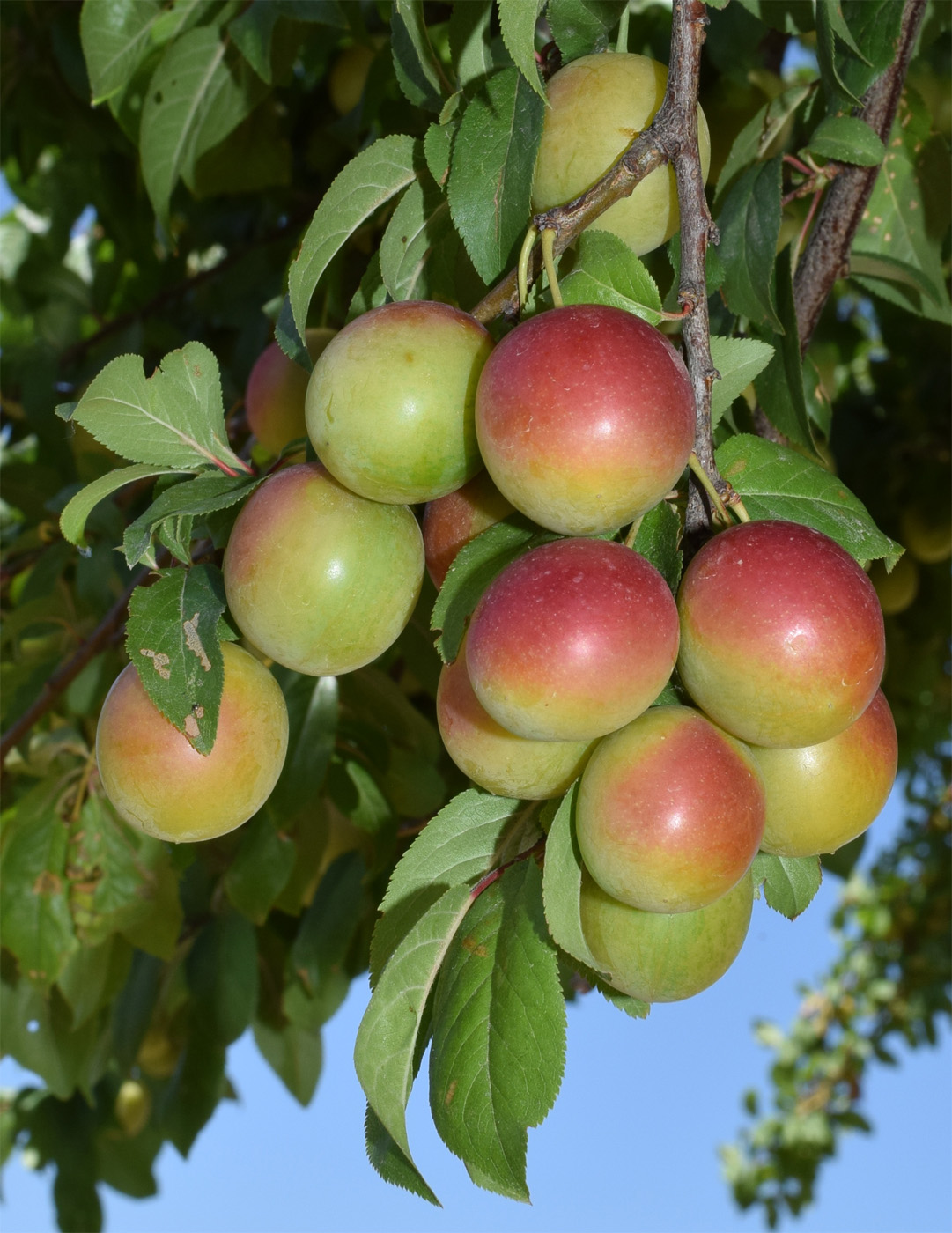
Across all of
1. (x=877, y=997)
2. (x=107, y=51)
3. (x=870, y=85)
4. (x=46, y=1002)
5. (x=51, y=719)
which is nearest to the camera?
(x=870, y=85)

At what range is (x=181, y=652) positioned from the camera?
2.82ft

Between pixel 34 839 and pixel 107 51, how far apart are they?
1138 mm

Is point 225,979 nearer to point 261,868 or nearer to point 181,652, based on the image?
point 261,868

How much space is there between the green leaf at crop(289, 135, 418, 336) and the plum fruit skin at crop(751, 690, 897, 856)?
1.70 ft

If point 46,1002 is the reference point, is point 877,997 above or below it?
below

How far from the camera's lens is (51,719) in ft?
6.29

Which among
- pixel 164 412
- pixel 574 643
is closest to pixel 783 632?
pixel 574 643

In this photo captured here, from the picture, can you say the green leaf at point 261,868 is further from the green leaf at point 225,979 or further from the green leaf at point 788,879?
the green leaf at point 788,879

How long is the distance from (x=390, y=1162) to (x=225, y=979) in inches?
40.3

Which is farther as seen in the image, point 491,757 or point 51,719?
point 51,719

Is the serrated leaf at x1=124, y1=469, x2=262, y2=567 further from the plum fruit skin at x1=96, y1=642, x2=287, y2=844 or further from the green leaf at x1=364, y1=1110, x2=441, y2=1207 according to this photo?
the green leaf at x1=364, y1=1110, x2=441, y2=1207

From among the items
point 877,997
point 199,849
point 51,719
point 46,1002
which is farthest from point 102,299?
point 877,997

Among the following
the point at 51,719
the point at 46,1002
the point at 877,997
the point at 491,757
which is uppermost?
the point at 491,757

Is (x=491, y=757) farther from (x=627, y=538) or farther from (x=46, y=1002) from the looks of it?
(x=46, y=1002)
